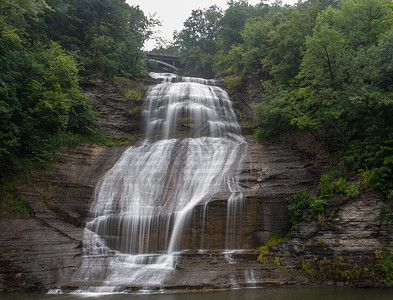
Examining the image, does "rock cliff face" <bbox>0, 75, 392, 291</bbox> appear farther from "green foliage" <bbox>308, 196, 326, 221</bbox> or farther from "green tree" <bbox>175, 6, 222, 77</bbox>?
"green tree" <bbox>175, 6, 222, 77</bbox>

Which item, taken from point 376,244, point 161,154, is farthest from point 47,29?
point 376,244

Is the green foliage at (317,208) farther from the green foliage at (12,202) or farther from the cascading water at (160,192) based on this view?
the green foliage at (12,202)

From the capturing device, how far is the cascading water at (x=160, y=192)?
10.4m

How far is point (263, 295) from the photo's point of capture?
8117 millimetres

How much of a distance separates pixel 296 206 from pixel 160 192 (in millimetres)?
6153

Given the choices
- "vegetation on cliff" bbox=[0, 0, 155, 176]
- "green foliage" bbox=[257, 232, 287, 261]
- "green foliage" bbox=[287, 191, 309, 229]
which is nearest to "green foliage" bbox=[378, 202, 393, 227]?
"green foliage" bbox=[287, 191, 309, 229]

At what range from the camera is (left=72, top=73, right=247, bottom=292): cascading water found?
34.1 ft

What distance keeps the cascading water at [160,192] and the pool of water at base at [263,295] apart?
0.72m

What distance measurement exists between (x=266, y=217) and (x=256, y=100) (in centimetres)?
1247

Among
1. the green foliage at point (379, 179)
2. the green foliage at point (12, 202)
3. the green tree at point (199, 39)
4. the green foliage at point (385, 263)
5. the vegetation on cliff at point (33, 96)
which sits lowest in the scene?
the green foliage at point (385, 263)

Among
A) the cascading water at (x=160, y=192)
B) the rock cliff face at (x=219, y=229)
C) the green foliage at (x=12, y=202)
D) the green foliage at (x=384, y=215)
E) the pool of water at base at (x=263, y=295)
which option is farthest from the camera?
the green foliage at (x=12, y=202)

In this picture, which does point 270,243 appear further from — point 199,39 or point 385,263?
point 199,39

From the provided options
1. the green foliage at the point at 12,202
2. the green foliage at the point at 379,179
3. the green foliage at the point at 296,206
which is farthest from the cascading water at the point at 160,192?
the green foliage at the point at 379,179

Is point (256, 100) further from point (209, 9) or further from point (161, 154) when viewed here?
point (209, 9)
